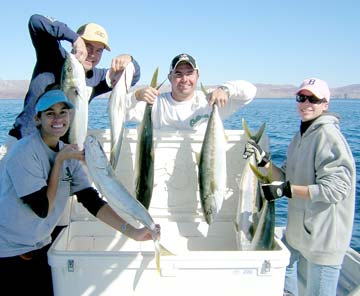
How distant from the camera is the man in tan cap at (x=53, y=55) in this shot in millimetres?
2807

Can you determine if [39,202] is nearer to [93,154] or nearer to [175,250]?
[93,154]

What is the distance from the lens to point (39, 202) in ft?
7.02

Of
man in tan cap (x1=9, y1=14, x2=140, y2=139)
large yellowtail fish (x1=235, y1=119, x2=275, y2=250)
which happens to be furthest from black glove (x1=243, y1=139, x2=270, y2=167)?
man in tan cap (x1=9, y1=14, x2=140, y2=139)

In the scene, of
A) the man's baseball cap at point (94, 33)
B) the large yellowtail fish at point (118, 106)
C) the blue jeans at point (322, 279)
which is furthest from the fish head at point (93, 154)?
the blue jeans at point (322, 279)

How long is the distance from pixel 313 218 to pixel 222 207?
87cm

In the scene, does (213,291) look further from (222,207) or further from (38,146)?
(38,146)

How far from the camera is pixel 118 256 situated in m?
2.16

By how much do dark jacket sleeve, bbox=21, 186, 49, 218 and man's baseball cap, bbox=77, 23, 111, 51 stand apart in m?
1.42

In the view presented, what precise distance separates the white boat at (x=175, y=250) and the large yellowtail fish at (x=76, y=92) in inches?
17.9

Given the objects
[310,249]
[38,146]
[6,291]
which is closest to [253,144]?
[310,249]

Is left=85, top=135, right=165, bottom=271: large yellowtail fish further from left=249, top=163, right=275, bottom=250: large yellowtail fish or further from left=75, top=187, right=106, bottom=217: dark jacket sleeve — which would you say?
left=249, top=163, right=275, bottom=250: large yellowtail fish

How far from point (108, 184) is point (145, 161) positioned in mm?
854

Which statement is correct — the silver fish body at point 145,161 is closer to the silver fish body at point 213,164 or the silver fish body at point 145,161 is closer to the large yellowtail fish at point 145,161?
the large yellowtail fish at point 145,161

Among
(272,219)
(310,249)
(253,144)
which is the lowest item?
(310,249)
